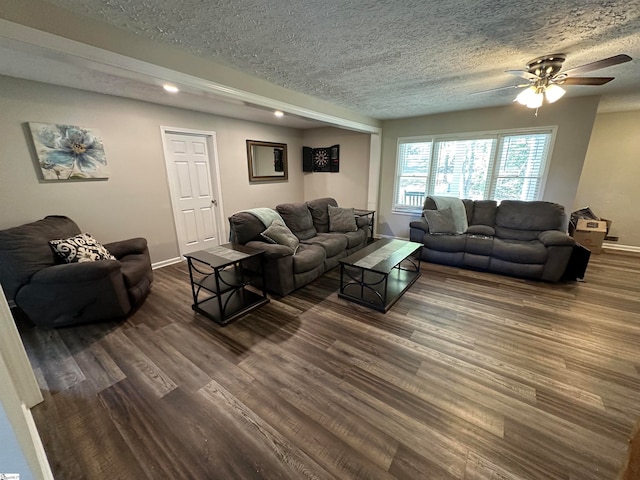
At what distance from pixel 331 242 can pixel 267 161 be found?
106 inches

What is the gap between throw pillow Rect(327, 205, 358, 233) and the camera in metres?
4.16

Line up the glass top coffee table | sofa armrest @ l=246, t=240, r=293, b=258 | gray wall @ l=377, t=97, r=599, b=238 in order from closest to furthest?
1. the glass top coffee table
2. sofa armrest @ l=246, t=240, r=293, b=258
3. gray wall @ l=377, t=97, r=599, b=238

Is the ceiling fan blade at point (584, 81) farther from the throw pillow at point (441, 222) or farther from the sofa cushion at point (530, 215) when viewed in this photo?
the throw pillow at point (441, 222)

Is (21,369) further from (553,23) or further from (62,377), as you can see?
(553,23)

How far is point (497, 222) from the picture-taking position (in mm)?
3988

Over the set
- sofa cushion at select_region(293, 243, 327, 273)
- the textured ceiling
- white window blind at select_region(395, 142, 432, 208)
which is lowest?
sofa cushion at select_region(293, 243, 327, 273)

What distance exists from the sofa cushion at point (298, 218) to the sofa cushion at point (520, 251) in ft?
8.72

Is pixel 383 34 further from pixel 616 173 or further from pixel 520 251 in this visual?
pixel 616 173

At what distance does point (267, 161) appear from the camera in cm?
530

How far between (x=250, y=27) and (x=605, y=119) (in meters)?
5.99

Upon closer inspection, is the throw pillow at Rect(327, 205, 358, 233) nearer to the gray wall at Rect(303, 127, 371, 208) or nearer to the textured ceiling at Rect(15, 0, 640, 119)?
the gray wall at Rect(303, 127, 371, 208)

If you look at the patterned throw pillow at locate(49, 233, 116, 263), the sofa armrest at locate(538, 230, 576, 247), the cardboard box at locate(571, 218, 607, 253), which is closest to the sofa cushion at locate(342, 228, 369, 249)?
the sofa armrest at locate(538, 230, 576, 247)

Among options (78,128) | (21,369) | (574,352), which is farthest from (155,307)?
(574,352)

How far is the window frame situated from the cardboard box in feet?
3.74
